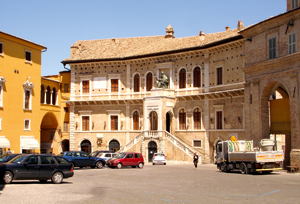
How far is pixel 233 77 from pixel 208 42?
510 cm

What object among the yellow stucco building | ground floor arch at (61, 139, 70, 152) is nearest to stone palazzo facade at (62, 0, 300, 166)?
ground floor arch at (61, 139, 70, 152)

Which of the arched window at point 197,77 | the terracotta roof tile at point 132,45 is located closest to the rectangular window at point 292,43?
the terracotta roof tile at point 132,45

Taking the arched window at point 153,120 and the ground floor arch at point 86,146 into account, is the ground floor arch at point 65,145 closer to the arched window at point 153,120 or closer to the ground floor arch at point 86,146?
the ground floor arch at point 86,146

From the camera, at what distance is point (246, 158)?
83.8 ft

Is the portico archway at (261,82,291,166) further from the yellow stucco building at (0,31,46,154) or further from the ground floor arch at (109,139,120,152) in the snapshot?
the yellow stucco building at (0,31,46,154)

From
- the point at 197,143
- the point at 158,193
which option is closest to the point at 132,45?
the point at 197,143

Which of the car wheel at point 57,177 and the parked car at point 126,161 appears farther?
the parked car at point 126,161

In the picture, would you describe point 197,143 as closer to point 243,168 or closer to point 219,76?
point 219,76

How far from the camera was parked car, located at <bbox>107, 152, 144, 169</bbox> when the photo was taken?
32.5 m

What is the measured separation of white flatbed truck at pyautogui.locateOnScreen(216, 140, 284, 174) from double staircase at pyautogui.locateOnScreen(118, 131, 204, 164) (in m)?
10.1

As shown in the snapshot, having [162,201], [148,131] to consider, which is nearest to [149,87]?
[148,131]

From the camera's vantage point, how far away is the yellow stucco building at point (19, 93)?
124ft

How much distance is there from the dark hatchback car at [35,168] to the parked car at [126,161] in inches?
528

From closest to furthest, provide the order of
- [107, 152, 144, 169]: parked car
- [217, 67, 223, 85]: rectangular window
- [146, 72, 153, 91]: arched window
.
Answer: [107, 152, 144, 169]: parked car
[217, 67, 223, 85]: rectangular window
[146, 72, 153, 91]: arched window
